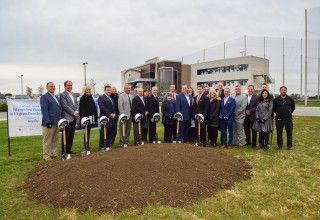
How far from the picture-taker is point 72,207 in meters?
4.67

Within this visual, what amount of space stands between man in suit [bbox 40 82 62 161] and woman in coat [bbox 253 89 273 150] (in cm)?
591

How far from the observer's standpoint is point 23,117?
9234 millimetres

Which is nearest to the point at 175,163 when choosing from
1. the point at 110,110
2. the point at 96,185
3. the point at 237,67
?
the point at 96,185

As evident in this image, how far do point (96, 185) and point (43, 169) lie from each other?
7.53ft

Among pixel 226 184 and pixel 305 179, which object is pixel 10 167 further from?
pixel 305 179

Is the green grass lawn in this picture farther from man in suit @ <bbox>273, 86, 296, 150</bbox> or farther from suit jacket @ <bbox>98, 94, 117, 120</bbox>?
suit jacket @ <bbox>98, 94, 117, 120</bbox>

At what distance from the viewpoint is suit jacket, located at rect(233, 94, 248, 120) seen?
9.51 meters

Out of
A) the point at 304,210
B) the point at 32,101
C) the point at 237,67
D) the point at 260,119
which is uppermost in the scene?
the point at 237,67

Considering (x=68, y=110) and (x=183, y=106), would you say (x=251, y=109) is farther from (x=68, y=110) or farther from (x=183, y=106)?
(x=68, y=110)

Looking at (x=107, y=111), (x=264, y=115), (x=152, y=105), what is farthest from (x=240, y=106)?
(x=107, y=111)

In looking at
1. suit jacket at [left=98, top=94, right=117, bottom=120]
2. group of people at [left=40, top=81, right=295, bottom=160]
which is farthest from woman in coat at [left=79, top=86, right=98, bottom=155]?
suit jacket at [left=98, top=94, right=117, bottom=120]

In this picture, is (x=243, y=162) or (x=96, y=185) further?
(x=243, y=162)

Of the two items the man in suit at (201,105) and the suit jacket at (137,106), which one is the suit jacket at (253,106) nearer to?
the man in suit at (201,105)

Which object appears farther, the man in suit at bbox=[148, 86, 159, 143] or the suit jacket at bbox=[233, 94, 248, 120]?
the man in suit at bbox=[148, 86, 159, 143]
